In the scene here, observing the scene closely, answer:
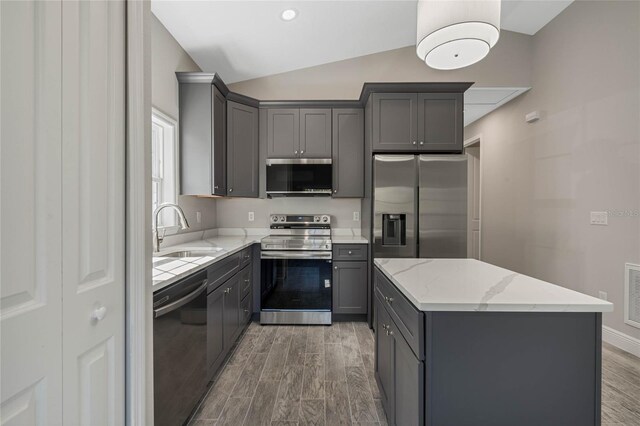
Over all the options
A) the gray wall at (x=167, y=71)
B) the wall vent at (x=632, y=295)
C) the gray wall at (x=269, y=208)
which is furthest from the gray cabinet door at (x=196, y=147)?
the wall vent at (x=632, y=295)

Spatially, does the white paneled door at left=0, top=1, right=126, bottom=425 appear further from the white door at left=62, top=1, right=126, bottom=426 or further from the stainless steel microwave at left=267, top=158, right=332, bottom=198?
the stainless steel microwave at left=267, top=158, right=332, bottom=198

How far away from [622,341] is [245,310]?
346 centimetres

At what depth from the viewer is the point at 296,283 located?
9.80 feet

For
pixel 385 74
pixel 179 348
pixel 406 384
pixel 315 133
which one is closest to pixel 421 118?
pixel 385 74

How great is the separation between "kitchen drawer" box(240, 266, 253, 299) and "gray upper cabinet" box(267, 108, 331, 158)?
1411 millimetres

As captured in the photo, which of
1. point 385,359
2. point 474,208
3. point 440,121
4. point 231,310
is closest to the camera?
point 385,359

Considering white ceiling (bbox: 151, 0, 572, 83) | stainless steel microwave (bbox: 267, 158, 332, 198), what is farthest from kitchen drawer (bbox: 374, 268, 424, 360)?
white ceiling (bbox: 151, 0, 572, 83)

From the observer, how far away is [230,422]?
64.4 inches

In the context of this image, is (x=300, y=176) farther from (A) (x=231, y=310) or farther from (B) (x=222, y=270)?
(A) (x=231, y=310)

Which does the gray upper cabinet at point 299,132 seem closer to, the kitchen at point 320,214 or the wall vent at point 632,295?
the kitchen at point 320,214

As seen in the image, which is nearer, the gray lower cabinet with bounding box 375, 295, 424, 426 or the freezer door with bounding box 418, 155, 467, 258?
the gray lower cabinet with bounding box 375, 295, 424, 426

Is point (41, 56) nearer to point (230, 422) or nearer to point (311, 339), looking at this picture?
point (230, 422)

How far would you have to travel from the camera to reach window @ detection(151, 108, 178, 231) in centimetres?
256

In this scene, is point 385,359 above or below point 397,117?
below
